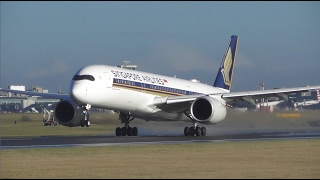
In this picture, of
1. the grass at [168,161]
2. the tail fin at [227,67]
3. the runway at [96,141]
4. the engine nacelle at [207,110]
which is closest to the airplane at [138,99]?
the engine nacelle at [207,110]

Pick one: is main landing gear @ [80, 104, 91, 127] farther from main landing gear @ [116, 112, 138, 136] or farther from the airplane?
main landing gear @ [116, 112, 138, 136]

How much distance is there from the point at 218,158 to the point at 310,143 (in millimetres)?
11206

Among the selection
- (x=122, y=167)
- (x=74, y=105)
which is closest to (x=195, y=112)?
(x=74, y=105)

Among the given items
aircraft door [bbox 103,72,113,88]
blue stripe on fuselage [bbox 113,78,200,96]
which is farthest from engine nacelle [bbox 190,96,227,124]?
aircraft door [bbox 103,72,113,88]

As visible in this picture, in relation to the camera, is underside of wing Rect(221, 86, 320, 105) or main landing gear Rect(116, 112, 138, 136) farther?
underside of wing Rect(221, 86, 320, 105)

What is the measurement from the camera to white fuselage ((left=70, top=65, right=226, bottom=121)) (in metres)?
43.1

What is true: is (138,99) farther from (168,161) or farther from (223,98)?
(168,161)

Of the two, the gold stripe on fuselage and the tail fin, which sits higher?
the tail fin

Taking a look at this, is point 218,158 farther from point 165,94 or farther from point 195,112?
point 165,94

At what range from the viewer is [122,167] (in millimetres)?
24781

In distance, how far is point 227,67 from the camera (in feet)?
199

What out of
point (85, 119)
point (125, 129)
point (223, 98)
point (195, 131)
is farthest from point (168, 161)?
point (223, 98)

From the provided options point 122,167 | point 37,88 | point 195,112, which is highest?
point 37,88

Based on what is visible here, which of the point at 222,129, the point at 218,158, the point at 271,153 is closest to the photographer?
the point at 218,158
